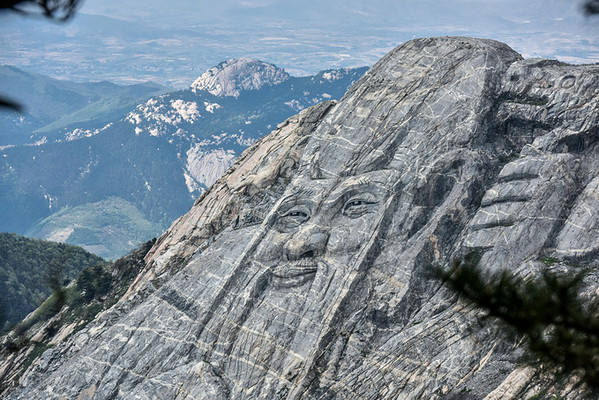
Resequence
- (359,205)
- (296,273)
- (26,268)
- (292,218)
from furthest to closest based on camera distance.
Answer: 1. (26,268)
2. (292,218)
3. (359,205)
4. (296,273)

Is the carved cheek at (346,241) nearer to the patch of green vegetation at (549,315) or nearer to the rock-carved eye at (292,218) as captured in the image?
the rock-carved eye at (292,218)

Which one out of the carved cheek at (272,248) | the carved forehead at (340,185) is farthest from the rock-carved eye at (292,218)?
the carved forehead at (340,185)

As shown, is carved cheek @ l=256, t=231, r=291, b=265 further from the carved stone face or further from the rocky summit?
the rocky summit

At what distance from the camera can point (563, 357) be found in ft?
45.1

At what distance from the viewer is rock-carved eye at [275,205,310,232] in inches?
2158

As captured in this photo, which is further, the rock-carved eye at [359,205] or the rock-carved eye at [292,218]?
the rock-carved eye at [292,218]

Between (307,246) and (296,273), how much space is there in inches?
105

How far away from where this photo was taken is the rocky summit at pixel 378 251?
4453 centimetres

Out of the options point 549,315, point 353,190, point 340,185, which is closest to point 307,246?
point 353,190

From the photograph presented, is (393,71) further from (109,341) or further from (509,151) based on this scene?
(109,341)

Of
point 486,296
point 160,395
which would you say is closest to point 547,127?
point 160,395

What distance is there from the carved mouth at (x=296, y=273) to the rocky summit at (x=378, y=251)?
15cm

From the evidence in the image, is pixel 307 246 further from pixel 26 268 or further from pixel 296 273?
pixel 26 268

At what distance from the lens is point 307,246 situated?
52.2 m
